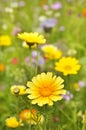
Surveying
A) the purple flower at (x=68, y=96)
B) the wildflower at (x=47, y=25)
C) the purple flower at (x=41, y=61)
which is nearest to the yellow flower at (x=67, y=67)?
the purple flower at (x=68, y=96)

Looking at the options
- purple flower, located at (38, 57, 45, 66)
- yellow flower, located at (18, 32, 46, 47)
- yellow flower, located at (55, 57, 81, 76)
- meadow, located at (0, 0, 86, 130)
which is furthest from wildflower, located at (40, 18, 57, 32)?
yellow flower, located at (18, 32, 46, 47)

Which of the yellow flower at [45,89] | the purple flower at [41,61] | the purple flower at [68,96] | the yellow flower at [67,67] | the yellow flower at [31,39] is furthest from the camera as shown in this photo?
the purple flower at [41,61]

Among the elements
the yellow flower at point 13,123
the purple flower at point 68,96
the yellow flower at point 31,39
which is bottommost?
the yellow flower at point 13,123

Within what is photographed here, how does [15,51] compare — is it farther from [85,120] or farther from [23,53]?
[85,120]

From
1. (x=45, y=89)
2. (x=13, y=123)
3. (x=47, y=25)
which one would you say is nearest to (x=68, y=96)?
(x=13, y=123)

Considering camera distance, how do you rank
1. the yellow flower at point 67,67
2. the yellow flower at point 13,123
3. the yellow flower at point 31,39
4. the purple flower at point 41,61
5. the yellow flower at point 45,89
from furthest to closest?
the purple flower at point 41,61, the yellow flower at point 67,67, the yellow flower at point 13,123, the yellow flower at point 31,39, the yellow flower at point 45,89

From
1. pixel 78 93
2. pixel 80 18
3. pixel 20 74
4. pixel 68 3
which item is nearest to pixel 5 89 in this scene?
pixel 20 74

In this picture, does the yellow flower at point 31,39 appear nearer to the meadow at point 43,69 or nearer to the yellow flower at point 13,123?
the meadow at point 43,69
